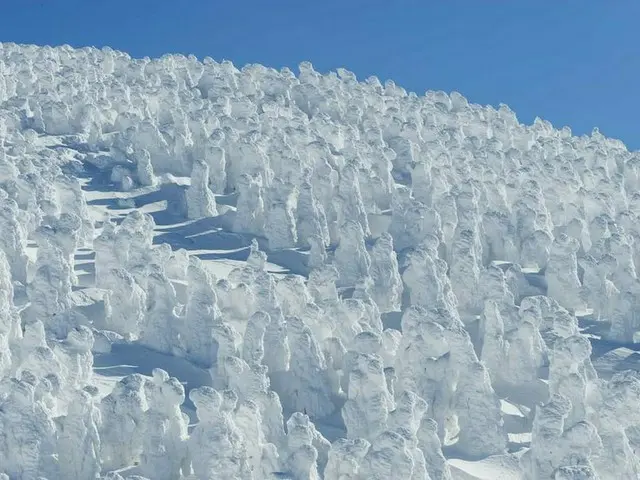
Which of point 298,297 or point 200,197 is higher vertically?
point 200,197

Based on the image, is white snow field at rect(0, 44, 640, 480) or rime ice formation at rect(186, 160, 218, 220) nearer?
white snow field at rect(0, 44, 640, 480)

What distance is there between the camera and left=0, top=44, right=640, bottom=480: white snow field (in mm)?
48344

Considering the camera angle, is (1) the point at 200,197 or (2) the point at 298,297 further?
(1) the point at 200,197

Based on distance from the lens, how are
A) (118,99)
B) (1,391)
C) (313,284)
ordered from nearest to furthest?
1. (1,391)
2. (313,284)
3. (118,99)

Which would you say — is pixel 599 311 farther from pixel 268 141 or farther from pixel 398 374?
pixel 268 141

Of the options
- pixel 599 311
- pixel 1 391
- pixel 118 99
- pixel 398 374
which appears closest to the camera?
pixel 1 391

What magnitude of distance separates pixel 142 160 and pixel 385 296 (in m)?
23.6

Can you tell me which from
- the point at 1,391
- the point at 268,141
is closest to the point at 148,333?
the point at 1,391

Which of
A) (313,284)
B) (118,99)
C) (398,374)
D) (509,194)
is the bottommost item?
(398,374)

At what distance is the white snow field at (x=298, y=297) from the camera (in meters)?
48.3

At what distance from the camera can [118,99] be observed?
10081 centimetres

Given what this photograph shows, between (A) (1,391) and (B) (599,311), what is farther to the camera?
(B) (599,311)

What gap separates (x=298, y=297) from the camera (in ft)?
206

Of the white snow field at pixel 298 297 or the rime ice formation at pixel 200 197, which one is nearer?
the white snow field at pixel 298 297
